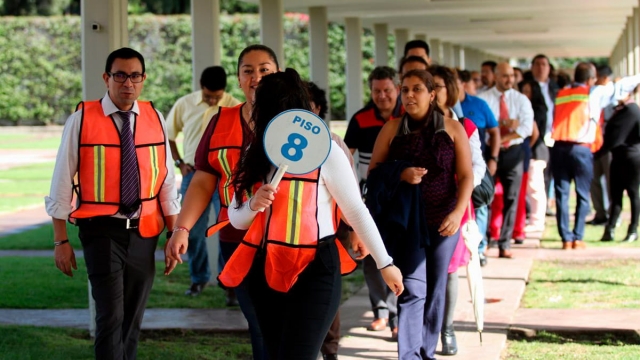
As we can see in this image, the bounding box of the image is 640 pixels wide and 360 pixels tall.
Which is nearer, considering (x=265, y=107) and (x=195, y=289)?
(x=265, y=107)

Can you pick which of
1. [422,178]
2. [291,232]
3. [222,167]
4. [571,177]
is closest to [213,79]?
[422,178]

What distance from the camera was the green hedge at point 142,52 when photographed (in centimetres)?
4353

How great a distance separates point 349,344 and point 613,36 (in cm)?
2369

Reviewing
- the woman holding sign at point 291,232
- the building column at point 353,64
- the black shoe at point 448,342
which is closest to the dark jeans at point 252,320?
the woman holding sign at point 291,232

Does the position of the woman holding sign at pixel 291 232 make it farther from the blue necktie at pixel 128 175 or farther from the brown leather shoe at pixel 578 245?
the brown leather shoe at pixel 578 245

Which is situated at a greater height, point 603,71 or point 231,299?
point 603,71

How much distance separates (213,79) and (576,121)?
16.4 ft

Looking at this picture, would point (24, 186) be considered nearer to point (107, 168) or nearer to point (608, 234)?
point (608, 234)

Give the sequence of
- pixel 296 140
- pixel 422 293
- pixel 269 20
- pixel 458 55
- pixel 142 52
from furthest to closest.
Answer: pixel 142 52
pixel 458 55
pixel 269 20
pixel 422 293
pixel 296 140

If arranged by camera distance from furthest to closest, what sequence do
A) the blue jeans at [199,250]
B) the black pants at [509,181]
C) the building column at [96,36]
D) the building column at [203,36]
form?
the black pants at [509,181], the building column at [203,36], the blue jeans at [199,250], the building column at [96,36]

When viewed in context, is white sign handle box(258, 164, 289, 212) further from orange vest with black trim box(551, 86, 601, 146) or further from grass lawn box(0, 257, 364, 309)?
orange vest with black trim box(551, 86, 601, 146)

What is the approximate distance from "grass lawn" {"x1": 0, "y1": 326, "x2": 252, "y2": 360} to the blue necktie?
187 centimetres

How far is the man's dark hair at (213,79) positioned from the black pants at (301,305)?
208 inches

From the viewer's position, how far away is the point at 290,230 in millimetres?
4656
